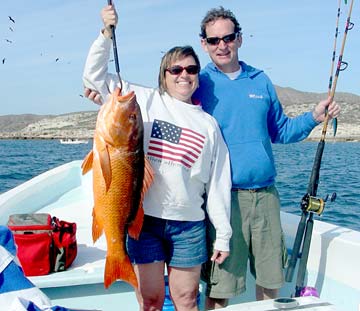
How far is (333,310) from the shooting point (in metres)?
2.63

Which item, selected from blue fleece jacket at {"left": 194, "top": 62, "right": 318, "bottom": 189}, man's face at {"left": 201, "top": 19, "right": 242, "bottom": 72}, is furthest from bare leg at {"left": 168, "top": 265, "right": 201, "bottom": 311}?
man's face at {"left": 201, "top": 19, "right": 242, "bottom": 72}

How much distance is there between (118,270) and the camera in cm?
321

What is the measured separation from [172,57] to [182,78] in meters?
0.14

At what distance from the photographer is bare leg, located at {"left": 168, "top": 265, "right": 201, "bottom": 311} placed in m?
3.41

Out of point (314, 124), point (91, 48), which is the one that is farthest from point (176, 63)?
point (314, 124)

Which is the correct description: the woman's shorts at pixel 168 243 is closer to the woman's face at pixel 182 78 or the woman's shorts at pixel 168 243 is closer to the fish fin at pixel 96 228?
the fish fin at pixel 96 228

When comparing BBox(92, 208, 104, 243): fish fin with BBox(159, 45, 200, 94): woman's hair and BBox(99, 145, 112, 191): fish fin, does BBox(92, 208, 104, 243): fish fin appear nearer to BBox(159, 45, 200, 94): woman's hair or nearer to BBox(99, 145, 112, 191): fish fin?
BBox(99, 145, 112, 191): fish fin

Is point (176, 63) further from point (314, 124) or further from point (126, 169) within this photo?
point (314, 124)

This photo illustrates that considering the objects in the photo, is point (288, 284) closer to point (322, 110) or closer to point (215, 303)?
point (215, 303)

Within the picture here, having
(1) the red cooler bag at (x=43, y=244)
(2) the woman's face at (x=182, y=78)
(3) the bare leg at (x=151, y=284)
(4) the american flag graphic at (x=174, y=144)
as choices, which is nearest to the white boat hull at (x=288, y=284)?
(1) the red cooler bag at (x=43, y=244)

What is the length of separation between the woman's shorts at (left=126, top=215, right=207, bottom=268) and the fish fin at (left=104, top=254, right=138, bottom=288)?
0.50 feet

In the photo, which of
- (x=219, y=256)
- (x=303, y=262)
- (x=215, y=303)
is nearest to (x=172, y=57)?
(x=219, y=256)

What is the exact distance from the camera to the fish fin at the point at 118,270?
10.5ft

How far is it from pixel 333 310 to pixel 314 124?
1596 millimetres
